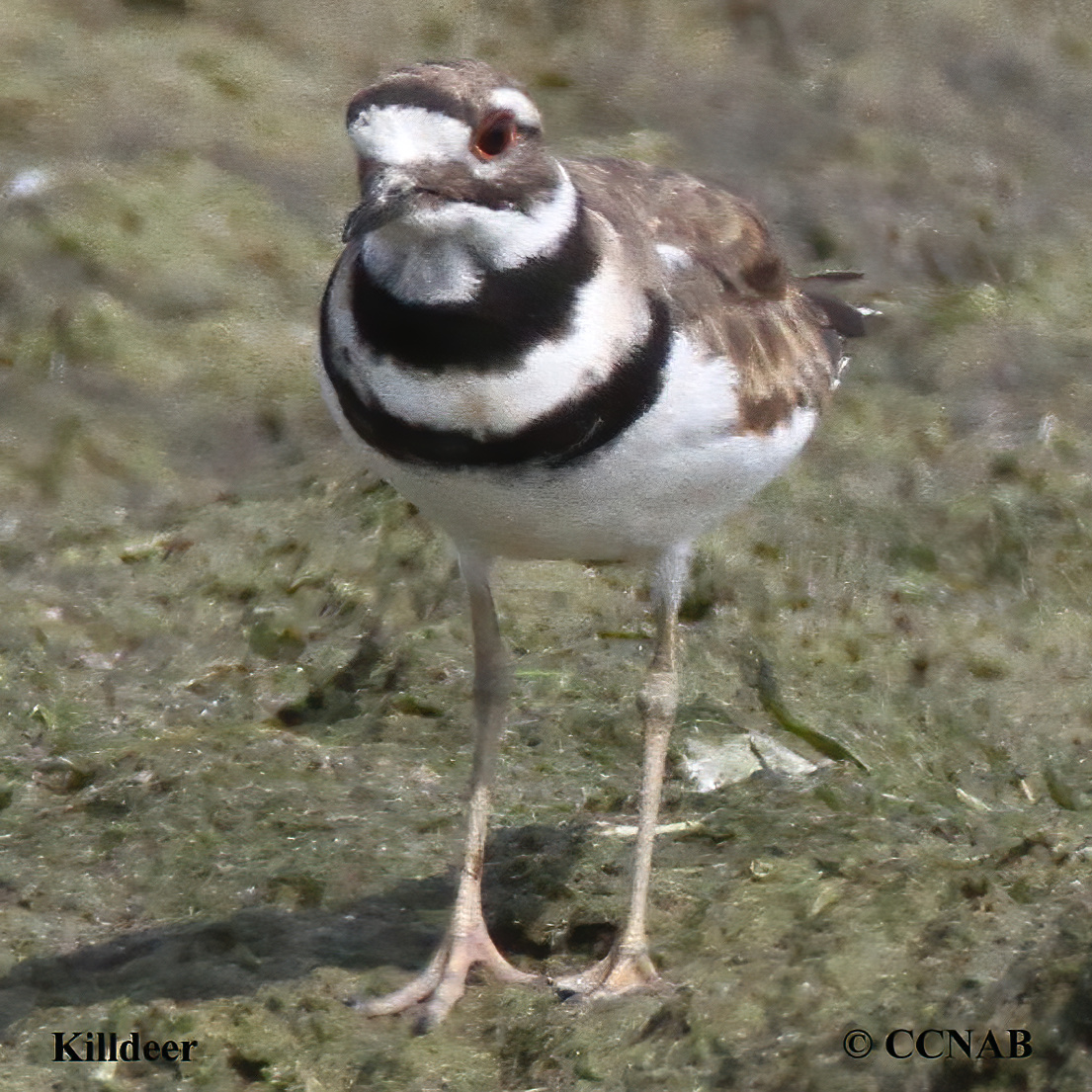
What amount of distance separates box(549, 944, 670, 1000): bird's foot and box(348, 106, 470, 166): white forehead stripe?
205cm

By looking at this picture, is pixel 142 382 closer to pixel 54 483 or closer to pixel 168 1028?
pixel 54 483

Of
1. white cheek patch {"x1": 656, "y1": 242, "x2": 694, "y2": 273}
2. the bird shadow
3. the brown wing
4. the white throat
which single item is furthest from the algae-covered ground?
the white throat

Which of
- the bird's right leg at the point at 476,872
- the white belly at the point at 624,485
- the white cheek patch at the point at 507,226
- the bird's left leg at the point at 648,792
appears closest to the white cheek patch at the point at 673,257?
the white belly at the point at 624,485

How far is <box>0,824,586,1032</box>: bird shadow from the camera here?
4.55m

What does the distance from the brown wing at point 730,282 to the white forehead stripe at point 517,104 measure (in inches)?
16.6

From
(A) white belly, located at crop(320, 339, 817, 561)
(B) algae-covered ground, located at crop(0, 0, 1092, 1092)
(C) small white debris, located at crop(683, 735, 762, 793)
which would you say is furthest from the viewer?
(C) small white debris, located at crop(683, 735, 762, 793)

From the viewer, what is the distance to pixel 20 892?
4.99 m

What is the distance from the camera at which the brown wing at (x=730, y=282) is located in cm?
445

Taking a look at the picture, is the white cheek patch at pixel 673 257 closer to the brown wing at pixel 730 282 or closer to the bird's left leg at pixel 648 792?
the brown wing at pixel 730 282

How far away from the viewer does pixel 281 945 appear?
474cm

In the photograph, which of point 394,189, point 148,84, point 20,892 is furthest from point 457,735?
point 148,84

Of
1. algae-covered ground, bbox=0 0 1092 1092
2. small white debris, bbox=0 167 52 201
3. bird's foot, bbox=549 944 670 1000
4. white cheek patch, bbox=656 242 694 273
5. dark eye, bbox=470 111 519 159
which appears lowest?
small white debris, bbox=0 167 52 201

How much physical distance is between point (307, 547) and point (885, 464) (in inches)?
90.9

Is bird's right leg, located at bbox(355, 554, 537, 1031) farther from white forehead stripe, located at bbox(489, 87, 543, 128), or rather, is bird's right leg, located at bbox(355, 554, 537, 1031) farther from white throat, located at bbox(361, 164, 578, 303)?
white forehead stripe, located at bbox(489, 87, 543, 128)
